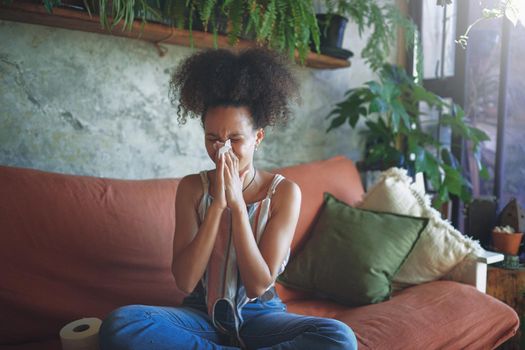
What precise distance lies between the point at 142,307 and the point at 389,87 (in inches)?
62.2

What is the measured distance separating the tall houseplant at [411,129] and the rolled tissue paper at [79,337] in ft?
4.99

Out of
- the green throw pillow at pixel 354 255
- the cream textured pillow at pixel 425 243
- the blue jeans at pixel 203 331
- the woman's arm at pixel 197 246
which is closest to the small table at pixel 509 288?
the cream textured pillow at pixel 425 243

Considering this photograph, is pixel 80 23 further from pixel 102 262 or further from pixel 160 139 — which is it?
pixel 102 262

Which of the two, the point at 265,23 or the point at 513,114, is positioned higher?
the point at 265,23

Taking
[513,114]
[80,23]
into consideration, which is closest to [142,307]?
[80,23]

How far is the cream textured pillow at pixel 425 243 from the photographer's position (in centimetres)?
162

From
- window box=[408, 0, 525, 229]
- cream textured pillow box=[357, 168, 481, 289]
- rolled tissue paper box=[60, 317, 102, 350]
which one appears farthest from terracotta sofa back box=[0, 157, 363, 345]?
window box=[408, 0, 525, 229]

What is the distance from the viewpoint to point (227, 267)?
1177 mm

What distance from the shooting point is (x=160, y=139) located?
1896mm

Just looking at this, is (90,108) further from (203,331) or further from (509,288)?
(509,288)

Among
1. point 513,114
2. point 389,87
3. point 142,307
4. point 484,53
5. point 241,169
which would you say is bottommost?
point 142,307

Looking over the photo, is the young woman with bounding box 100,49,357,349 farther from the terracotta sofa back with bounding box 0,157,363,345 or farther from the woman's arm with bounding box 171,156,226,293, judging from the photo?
the terracotta sofa back with bounding box 0,157,363,345

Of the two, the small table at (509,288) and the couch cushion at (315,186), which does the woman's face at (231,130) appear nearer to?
the couch cushion at (315,186)

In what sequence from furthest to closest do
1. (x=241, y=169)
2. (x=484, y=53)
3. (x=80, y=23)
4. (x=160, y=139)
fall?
1. (x=484, y=53)
2. (x=160, y=139)
3. (x=80, y=23)
4. (x=241, y=169)
